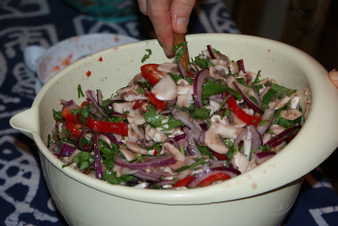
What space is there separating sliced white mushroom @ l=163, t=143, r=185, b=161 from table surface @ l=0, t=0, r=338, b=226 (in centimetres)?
33

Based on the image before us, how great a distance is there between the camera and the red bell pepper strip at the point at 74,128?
3.00ft

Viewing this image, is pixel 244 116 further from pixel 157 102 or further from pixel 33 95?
pixel 33 95

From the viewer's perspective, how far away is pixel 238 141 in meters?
0.82

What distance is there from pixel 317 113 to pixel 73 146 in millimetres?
421

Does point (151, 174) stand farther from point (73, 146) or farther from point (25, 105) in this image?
Result: point (25, 105)

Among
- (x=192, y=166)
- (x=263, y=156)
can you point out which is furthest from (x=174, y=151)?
(x=263, y=156)

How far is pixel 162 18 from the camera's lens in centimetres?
96

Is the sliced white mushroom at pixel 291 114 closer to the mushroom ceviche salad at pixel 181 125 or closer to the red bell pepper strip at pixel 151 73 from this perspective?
the mushroom ceviche salad at pixel 181 125

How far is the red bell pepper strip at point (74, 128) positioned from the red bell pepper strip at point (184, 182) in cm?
24

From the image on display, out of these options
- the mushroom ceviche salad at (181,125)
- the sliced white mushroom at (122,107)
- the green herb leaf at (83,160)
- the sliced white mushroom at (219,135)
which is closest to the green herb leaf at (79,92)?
the mushroom ceviche salad at (181,125)

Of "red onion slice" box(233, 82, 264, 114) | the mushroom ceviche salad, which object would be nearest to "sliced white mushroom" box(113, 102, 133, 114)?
the mushroom ceviche salad

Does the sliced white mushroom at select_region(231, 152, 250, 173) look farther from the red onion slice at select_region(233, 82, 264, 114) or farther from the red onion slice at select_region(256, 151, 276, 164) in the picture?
the red onion slice at select_region(233, 82, 264, 114)

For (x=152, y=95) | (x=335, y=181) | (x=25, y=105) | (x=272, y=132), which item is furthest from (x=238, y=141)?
(x=25, y=105)

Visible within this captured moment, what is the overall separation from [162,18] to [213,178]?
363mm
